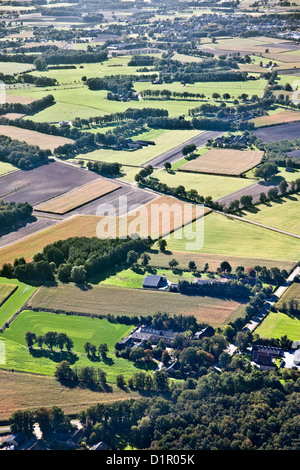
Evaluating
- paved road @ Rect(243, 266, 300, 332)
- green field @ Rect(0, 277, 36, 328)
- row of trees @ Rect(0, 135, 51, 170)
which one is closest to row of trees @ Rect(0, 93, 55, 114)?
row of trees @ Rect(0, 135, 51, 170)

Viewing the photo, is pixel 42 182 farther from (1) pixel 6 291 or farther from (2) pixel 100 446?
(2) pixel 100 446

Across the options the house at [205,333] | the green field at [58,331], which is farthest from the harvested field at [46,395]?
the house at [205,333]

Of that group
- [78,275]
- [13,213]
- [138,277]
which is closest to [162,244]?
[138,277]

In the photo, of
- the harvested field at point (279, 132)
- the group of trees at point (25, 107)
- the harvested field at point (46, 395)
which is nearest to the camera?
the harvested field at point (46, 395)

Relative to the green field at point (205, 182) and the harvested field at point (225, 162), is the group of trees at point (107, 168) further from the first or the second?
the harvested field at point (225, 162)
